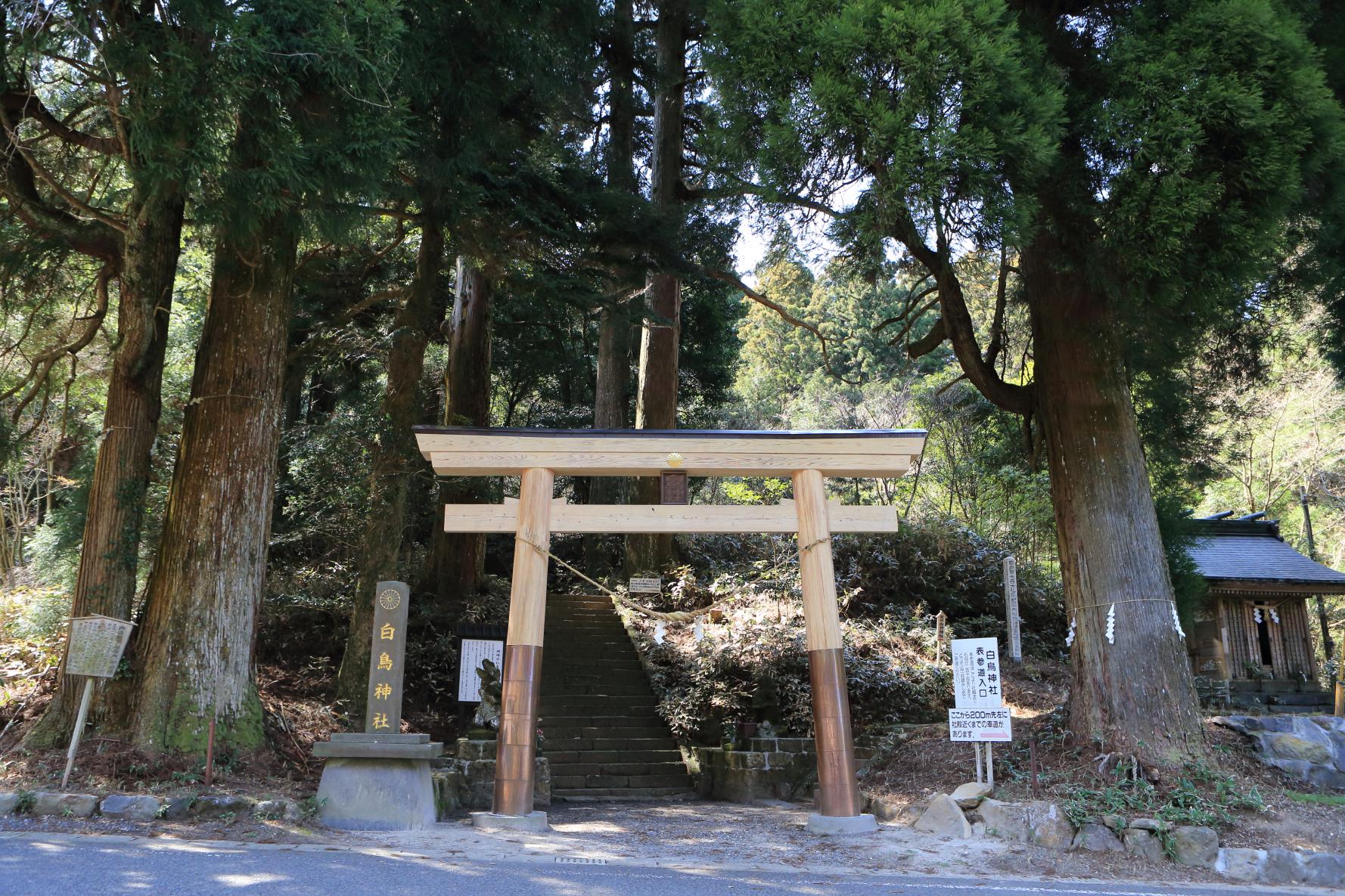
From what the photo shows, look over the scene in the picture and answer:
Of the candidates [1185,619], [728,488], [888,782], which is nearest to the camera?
[888,782]

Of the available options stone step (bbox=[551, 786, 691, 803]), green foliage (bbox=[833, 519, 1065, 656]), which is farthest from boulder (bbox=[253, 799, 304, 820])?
green foliage (bbox=[833, 519, 1065, 656])

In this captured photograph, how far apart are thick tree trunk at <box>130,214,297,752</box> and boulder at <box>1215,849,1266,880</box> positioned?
702 cm

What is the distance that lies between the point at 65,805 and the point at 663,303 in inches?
439

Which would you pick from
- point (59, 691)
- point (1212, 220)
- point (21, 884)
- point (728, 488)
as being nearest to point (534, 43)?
point (1212, 220)

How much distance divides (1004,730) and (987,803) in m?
0.56

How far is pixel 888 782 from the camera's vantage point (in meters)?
8.16

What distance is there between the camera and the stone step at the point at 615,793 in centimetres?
988

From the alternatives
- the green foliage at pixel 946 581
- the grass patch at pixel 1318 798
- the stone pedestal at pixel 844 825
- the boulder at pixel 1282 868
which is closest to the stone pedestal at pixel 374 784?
the stone pedestal at pixel 844 825

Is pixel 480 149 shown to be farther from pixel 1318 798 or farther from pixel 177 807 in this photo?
pixel 1318 798

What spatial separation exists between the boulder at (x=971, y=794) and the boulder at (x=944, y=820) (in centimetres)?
7

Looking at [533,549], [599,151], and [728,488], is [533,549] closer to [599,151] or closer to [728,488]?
[599,151]

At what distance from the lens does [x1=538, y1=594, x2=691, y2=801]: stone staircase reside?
10.4 meters

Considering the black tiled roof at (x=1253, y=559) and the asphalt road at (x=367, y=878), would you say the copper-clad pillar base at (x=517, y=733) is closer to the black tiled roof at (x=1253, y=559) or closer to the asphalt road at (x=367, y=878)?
the asphalt road at (x=367, y=878)

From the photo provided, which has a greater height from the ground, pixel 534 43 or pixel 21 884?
pixel 534 43
